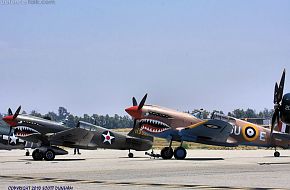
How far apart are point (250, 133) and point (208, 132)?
321 cm

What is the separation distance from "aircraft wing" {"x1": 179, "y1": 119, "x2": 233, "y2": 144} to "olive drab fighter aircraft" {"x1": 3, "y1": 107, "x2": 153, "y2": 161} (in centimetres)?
416

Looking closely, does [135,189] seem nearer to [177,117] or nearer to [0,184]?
[0,184]

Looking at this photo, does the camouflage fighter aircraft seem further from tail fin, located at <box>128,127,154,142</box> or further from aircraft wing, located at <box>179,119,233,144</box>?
tail fin, located at <box>128,127,154,142</box>

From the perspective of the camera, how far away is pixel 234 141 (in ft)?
118

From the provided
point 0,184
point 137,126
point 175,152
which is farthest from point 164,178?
point 137,126

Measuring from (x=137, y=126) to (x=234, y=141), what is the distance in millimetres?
6270

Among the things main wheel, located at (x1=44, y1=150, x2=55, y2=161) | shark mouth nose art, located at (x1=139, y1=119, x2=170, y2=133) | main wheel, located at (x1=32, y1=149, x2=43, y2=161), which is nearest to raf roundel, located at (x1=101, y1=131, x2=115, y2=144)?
shark mouth nose art, located at (x1=139, y1=119, x2=170, y2=133)

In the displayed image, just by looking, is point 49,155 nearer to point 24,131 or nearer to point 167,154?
point 24,131

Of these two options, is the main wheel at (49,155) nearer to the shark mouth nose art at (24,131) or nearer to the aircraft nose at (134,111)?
the shark mouth nose art at (24,131)

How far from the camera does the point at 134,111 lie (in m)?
35.4

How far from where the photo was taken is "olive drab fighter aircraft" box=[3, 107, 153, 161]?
113ft

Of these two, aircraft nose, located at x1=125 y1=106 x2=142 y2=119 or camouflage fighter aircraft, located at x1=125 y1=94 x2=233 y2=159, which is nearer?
camouflage fighter aircraft, located at x1=125 y1=94 x2=233 y2=159

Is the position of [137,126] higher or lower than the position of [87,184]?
Answer: higher

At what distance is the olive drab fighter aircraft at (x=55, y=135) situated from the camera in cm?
3444
